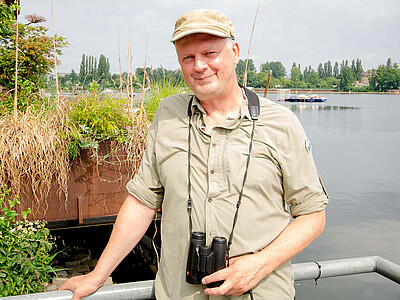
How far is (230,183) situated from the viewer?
1.38 metres

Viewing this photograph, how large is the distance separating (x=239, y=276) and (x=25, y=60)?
473 cm

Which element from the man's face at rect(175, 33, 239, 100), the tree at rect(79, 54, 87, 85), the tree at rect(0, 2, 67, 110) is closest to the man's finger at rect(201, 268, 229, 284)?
the man's face at rect(175, 33, 239, 100)

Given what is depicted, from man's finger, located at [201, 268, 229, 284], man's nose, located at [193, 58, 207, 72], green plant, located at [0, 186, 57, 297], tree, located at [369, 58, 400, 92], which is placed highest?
tree, located at [369, 58, 400, 92]

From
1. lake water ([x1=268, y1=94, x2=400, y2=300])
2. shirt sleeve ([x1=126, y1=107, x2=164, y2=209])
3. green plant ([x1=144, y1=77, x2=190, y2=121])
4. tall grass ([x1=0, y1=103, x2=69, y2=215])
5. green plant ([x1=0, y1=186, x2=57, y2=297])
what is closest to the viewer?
shirt sleeve ([x1=126, y1=107, x2=164, y2=209])

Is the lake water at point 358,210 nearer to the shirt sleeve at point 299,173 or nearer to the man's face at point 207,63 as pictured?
the shirt sleeve at point 299,173

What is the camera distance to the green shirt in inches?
53.7

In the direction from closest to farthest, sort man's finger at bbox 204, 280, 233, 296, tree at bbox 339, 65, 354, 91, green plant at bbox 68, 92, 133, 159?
man's finger at bbox 204, 280, 233, 296 → green plant at bbox 68, 92, 133, 159 → tree at bbox 339, 65, 354, 91

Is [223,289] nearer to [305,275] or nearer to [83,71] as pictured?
[305,275]

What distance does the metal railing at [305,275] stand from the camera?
139 cm

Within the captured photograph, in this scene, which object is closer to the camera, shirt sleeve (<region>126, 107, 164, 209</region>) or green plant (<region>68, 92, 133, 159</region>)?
shirt sleeve (<region>126, 107, 164, 209</region>)

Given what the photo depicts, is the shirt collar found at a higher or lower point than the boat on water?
higher

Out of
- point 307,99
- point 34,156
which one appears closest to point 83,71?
point 34,156

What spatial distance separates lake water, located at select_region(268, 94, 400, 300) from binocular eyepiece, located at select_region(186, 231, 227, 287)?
5543 millimetres

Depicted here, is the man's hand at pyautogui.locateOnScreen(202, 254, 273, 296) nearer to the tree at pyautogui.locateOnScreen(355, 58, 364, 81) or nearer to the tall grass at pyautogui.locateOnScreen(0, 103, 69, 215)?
the tall grass at pyautogui.locateOnScreen(0, 103, 69, 215)
